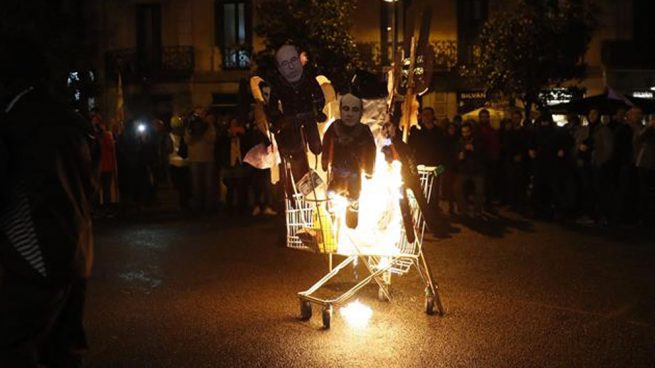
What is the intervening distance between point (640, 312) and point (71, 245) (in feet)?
16.1

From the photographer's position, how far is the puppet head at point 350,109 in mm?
6066

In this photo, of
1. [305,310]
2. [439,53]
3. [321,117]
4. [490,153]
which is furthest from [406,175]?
[439,53]

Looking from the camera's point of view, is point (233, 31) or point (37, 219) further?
point (233, 31)

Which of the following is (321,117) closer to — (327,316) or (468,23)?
(327,316)

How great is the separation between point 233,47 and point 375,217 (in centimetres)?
2477

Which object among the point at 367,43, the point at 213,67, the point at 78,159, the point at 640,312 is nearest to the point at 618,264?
the point at 640,312

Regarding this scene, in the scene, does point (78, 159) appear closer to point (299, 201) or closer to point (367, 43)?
point (299, 201)

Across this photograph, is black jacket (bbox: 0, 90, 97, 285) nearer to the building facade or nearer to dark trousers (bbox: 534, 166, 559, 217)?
dark trousers (bbox: 534, 166, 559, 217)

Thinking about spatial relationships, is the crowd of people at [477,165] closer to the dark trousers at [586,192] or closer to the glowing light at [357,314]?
the dark trousers at [586,192]

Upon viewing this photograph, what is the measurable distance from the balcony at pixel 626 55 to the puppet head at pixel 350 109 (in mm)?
24726

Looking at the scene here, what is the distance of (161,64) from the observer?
99.9 feet

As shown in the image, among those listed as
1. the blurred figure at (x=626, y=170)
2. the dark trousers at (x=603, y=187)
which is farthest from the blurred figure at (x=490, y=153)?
the blurred figure at (x=626, y=170)

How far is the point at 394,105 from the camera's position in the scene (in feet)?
21.2

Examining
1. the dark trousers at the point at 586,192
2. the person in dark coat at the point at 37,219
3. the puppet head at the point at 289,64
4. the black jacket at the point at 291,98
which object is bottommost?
the dark trousers at the point at 586,192
